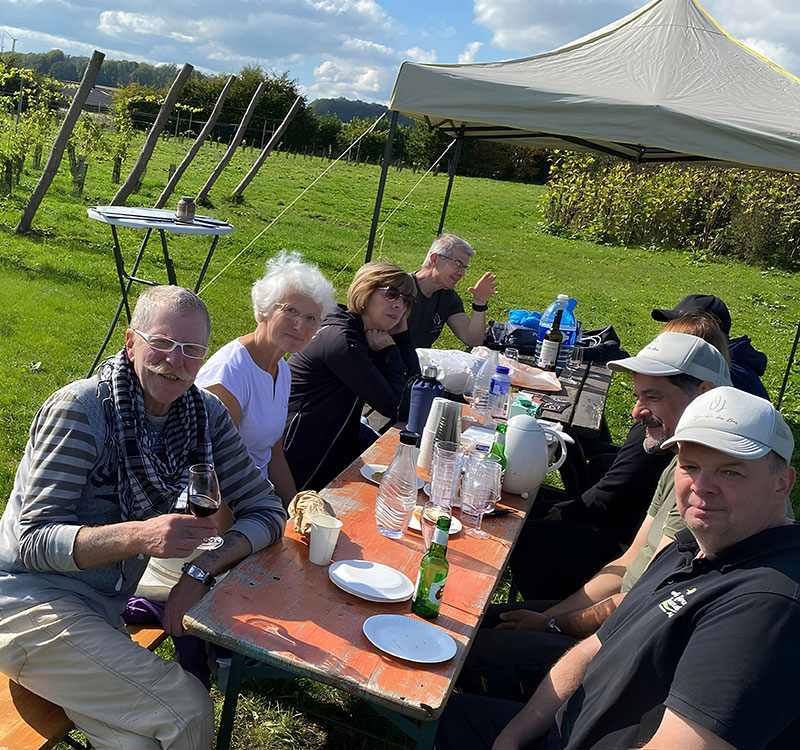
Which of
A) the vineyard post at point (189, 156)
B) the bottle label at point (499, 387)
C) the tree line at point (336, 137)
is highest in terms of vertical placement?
the tree line at point (336, 137)

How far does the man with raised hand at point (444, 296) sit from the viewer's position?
5230 mm

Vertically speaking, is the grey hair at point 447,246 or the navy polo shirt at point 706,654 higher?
the grey hair at point 447,246

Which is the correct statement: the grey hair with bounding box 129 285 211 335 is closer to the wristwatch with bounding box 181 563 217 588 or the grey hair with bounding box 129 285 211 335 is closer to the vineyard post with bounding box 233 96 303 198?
the wristwatch with bounding box 181 563 217 588

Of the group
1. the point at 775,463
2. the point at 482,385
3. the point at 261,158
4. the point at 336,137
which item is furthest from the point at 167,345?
the point at 336,137

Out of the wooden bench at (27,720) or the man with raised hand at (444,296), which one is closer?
the wooden bench at (27,720)

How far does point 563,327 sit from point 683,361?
2.78m

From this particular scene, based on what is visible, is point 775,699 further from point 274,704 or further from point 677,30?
point 677,30

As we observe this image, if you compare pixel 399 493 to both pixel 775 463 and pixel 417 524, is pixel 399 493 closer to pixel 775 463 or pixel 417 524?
pixel 417 524

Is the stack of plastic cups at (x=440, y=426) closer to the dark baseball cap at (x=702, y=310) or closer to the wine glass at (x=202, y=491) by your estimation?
the wine glass at (x=202, y=491)

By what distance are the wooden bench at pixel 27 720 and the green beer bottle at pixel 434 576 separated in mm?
961

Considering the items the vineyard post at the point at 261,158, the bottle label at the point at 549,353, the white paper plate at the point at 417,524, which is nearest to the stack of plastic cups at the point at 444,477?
the white paper plate at the point at 417,524

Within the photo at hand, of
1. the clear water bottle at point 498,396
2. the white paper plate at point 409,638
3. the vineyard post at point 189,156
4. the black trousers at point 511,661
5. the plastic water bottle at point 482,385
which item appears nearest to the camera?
the white paper plate at point 409,638

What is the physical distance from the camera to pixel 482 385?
13.3 feet

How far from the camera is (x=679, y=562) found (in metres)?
1.79
